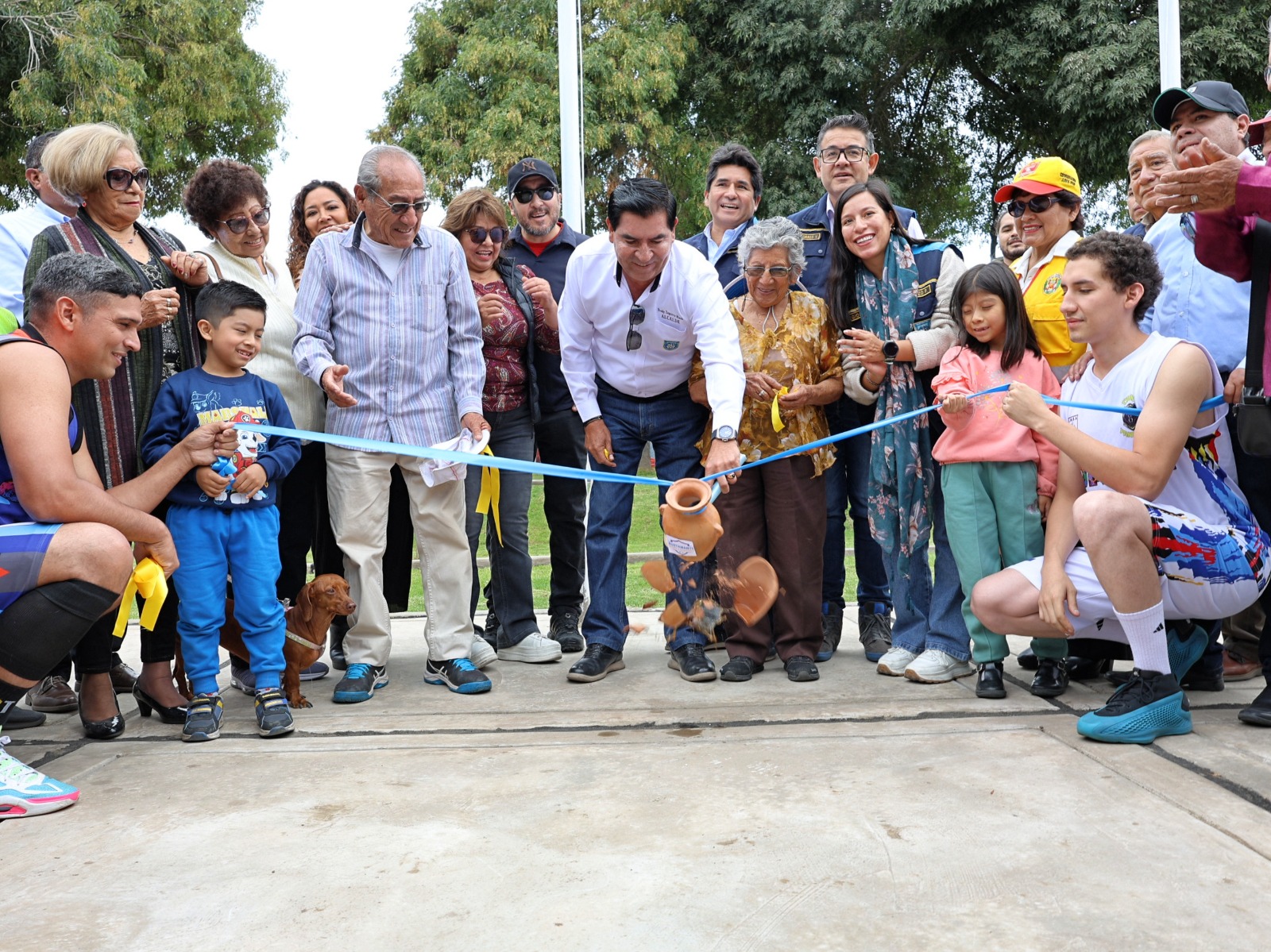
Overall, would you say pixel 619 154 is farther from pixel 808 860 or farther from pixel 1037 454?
pixel 808 860

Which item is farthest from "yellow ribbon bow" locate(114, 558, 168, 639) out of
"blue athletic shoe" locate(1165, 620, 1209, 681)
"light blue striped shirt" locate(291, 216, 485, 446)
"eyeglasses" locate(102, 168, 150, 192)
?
"blue athletic shoe" locate(1165, 620, 1209, 681)

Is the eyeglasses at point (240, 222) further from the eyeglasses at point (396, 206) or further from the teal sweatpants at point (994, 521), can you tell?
the teal sweatpants at point (994, 521)

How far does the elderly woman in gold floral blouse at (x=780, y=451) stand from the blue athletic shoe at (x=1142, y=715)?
125 centimetres

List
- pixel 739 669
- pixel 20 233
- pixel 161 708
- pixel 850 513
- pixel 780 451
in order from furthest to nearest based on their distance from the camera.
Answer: pixel 850 513, pixel 780 451, pixel 739 669, pixel 20 233, pixel 161 708

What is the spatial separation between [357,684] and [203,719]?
2.04 feet

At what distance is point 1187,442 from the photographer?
142 inches

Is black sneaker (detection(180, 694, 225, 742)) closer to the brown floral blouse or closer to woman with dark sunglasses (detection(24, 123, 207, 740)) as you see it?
woman with dark sunglasses (detection(24, 123, 207, 740))

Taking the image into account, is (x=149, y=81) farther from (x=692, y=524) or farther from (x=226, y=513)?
(x=692, y=524)

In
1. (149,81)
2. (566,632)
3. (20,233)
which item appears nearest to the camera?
(20,233)

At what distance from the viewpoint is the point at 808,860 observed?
2.53 m

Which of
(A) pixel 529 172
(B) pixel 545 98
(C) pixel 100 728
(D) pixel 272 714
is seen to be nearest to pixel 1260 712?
(D) pixel 272 714

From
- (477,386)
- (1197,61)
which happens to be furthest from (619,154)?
(477,386)

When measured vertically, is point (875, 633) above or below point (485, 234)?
below

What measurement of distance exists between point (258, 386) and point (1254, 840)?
333 cm
